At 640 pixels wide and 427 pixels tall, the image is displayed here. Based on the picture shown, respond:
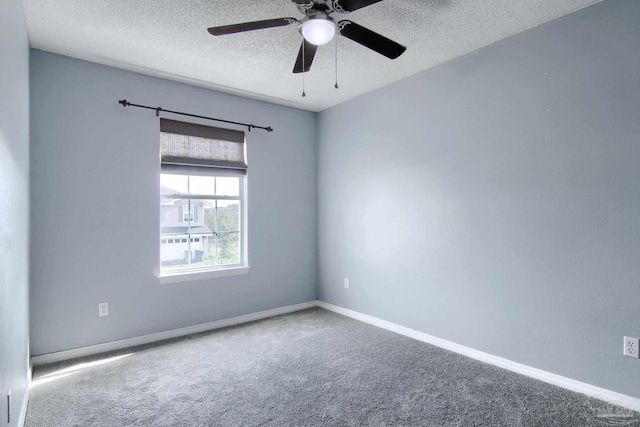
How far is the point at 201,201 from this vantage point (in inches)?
145

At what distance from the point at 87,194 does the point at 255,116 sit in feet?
6.09

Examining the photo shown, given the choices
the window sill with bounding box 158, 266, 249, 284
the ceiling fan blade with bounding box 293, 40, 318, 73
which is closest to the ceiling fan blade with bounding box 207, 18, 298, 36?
the ceiling fan blade with bounding box 293, 40, 318, 73

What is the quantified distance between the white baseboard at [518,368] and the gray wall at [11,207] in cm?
286

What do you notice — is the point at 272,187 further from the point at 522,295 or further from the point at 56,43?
the point at 522,295

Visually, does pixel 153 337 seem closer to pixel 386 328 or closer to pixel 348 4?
pixel 386 328

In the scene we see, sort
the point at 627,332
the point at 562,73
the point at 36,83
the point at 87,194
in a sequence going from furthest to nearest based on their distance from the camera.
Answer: the point at 87,194 → the point at 36,83 → the point at 562,73 → the point at 627,332

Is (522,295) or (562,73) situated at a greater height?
(562,73)

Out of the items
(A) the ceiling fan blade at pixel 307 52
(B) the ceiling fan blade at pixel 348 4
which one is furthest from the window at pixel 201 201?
(B) the ceiling fan blade at pixel 348 4

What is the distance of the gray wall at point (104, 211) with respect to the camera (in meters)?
2.81

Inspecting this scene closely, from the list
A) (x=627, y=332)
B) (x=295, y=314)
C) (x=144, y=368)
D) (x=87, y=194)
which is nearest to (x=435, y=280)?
(x=627, y=332)

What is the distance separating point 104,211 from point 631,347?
3.93m

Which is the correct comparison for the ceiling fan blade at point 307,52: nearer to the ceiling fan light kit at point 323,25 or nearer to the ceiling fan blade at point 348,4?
the ceiling fan light kit at point 323,25

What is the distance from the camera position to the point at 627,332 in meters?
2.14

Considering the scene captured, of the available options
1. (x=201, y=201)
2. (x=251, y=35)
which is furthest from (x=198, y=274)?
(x=251, y=35)
